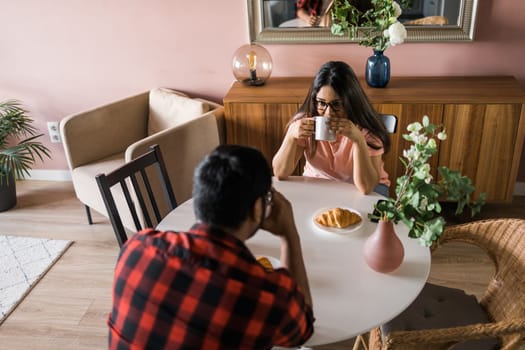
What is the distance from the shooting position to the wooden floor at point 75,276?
7.38 ft

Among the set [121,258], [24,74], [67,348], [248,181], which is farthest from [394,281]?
[24,74]

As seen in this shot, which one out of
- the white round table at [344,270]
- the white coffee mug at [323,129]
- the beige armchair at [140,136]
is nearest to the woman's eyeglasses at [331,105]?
the white coffee mug at [323,129]

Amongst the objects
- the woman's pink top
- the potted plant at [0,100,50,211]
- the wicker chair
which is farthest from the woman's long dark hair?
the potted plant at [0,100,50,211]

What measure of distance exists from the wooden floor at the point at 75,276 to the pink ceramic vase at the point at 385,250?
0.81m

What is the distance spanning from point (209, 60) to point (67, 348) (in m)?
1.87

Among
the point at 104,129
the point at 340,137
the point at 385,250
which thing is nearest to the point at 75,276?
the point at 104,129

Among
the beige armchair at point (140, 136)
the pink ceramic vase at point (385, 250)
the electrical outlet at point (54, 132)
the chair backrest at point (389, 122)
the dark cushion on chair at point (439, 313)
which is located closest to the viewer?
the pink ceramic vase at point (385, 250)

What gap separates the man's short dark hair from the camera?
41.8 inches

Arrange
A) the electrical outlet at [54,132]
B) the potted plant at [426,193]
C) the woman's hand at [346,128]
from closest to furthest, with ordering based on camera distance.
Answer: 1. the potted plant at [426,193]
2. the woman's hand at [346,128]
3. the electrical outlet at [54,132]

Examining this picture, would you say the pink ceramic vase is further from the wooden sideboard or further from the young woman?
the wooden sideboard

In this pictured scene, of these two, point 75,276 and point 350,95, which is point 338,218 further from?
point 75,276

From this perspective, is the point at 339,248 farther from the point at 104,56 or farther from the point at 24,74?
the point at 24,74

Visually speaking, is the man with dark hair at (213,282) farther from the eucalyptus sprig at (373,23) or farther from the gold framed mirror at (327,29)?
the gold framed mirror at (327,29)

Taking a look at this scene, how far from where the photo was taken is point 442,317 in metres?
1.62
